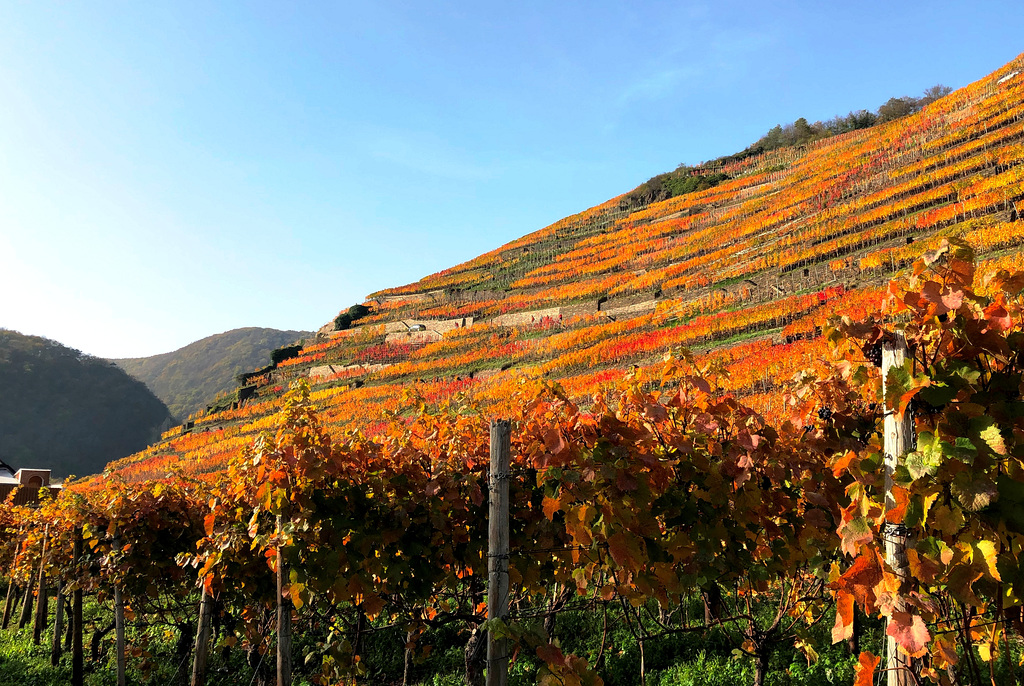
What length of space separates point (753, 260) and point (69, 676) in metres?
26.5

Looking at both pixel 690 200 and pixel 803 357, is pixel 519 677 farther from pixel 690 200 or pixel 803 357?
pixel 690 200

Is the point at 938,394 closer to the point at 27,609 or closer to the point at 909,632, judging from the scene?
the point at 909,632

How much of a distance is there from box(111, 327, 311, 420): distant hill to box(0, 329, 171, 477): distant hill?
40773 mm

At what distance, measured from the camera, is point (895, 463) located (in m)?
1.53

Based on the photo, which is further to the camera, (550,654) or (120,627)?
(120,627)

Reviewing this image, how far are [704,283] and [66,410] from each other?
310 feet

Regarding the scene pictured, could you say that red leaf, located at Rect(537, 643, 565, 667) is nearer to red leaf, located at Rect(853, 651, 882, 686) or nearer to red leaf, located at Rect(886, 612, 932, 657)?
red leaf, located at Rect(853, 651, 882, 686)

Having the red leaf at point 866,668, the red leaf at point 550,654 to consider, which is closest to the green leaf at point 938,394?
the red leaf at point 866,668

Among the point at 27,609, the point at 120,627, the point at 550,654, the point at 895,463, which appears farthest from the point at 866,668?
the point at 27,609

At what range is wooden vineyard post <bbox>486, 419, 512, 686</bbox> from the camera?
77.0 inches

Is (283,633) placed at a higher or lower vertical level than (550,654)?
lower

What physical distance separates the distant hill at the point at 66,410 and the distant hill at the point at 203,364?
134 feet

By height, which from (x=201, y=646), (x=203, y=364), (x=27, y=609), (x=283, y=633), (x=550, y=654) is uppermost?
(x=203, y=364)

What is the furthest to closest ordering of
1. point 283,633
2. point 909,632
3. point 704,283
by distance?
point 704,283
point 283,633
point 909,632
